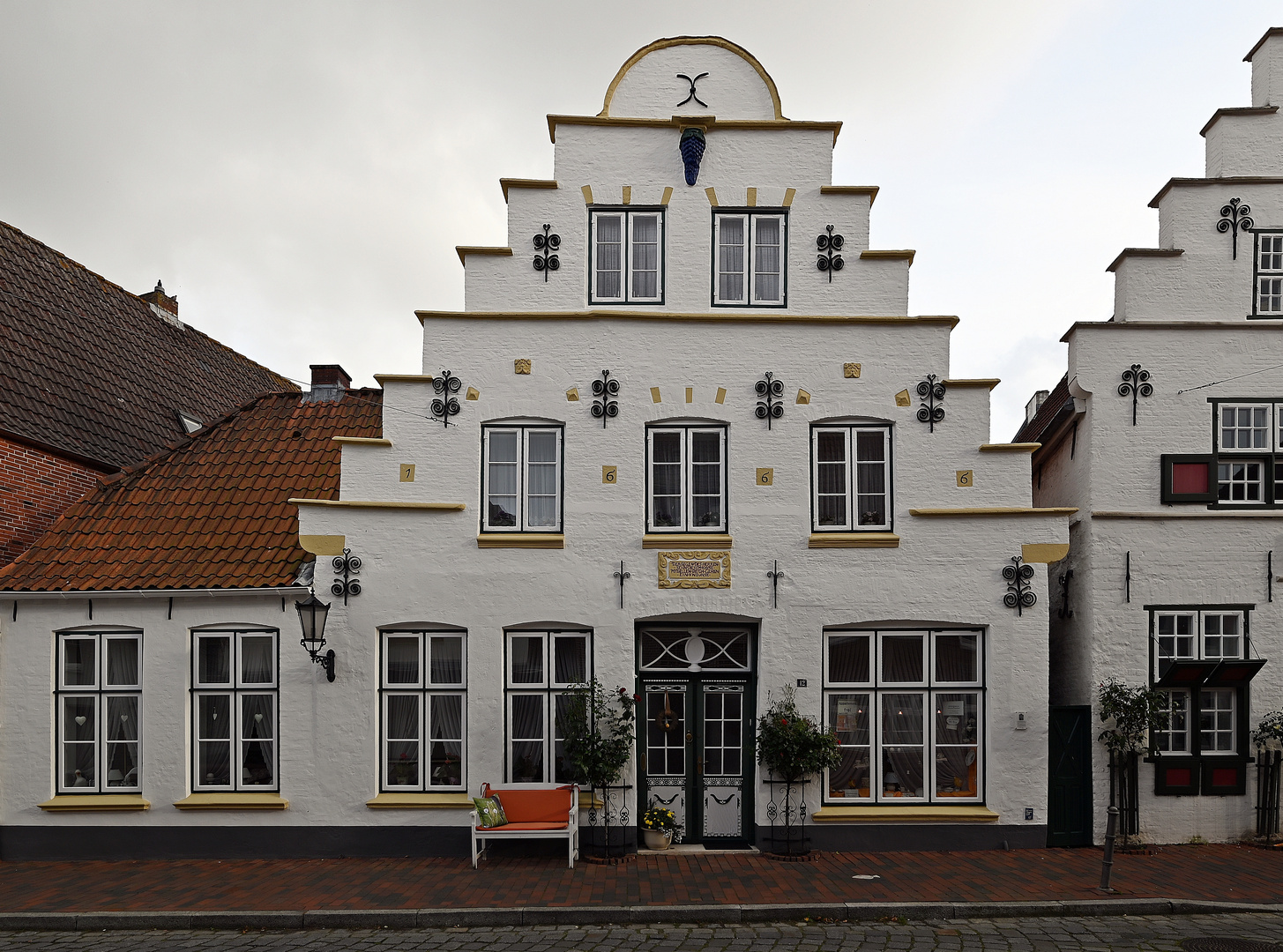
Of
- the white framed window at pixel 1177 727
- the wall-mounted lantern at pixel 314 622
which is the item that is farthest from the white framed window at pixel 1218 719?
the wall-mounted lantern at pixel 314 622

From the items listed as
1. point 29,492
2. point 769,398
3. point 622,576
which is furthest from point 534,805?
point 29,492

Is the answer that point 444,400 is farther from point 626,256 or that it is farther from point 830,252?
point 830,252

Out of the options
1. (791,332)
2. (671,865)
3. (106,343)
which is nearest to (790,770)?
(671,865)

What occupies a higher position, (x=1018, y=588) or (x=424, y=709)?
(x=1018, y=588)

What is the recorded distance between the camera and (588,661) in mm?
12172

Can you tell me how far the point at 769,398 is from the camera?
12422 mm

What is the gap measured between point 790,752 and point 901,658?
190 cm

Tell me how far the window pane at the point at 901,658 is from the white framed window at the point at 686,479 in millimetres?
2534

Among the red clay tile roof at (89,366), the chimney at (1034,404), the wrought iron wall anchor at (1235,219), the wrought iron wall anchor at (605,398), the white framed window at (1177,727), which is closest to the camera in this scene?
the wrought iron wall anchor at (605,398)

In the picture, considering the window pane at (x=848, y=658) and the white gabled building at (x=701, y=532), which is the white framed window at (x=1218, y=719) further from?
the window pane at (x=848, y=658)

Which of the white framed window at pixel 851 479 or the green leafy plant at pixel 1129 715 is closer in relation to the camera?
the green leafy plant at pixel 1129 715

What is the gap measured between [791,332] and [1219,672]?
6.77 m

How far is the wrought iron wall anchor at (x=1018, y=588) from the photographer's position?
40.0ft

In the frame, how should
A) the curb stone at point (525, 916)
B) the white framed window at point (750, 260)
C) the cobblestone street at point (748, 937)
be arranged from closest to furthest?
1. the cobblestone street at point (748, 937)
2. the curb stone at point (525, 916)
3. the white framed window at point (750, 260)
